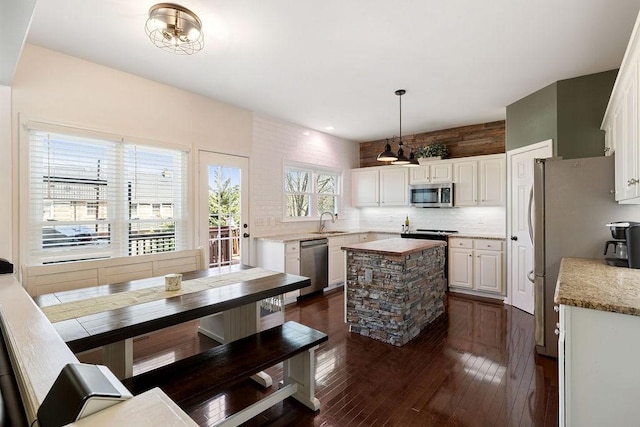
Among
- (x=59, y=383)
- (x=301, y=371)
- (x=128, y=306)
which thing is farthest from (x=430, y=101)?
(x=59, y=383)

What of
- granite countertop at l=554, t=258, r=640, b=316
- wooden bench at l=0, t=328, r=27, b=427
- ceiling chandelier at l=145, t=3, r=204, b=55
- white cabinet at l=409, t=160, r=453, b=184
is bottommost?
wooden bench at l=0, t=328, r=27, b=427

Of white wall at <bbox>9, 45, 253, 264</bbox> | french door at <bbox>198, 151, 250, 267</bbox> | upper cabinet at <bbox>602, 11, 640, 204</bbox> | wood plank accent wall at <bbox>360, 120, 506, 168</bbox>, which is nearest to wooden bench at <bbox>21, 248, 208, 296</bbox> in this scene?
white wall at <bbox>9, 45, 253, 264</bbox>

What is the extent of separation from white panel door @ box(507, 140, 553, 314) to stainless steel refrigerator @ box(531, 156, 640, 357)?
1049mm

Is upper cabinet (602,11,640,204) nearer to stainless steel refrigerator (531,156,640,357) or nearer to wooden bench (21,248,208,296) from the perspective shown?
stainless steel refrigerator (531,156,640,357)

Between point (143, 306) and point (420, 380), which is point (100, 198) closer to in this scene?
point (143, 306)

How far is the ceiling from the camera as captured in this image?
Answer: 219 centimetres

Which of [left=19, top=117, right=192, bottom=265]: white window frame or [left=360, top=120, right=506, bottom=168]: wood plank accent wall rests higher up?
[left=360, top=120, right=506, bottom=168]: wood plank accent wall

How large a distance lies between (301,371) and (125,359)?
110 cm

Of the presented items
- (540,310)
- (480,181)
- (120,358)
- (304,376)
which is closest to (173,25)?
(120,358)

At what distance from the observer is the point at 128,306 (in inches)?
69.3

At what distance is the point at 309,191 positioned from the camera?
5578 mm

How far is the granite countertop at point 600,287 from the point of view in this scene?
142 cm

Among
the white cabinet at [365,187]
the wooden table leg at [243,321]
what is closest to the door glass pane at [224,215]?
the wooden table leg at [243,321]

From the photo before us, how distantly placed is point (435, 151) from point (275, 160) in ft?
9.10
